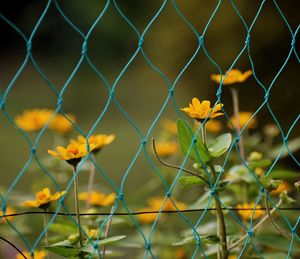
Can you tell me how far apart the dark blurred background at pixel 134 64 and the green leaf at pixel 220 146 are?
807 mm

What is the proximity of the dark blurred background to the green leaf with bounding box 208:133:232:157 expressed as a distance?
2.65 ft

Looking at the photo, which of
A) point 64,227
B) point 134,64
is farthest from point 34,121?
point 134,64

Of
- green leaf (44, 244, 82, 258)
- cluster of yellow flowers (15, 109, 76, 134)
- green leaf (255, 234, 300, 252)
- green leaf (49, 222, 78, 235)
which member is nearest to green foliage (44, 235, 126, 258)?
green leaf (44, 244, 82, 258)

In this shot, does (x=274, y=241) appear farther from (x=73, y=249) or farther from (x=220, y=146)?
(x=73, y=249)

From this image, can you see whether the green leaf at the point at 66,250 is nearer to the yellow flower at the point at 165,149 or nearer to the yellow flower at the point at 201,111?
the yellow flower at the point at 201,111

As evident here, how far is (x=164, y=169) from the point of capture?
5.24 ft

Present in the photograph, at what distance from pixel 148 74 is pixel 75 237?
310 cm

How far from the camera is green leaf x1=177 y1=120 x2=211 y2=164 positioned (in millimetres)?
925

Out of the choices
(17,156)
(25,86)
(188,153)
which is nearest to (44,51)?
(25,86)

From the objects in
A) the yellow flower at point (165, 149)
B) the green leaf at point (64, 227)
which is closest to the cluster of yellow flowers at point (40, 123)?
the yellow flower at point (165, 149)

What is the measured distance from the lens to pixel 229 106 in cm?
199

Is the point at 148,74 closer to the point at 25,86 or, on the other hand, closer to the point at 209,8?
the point at 25,86

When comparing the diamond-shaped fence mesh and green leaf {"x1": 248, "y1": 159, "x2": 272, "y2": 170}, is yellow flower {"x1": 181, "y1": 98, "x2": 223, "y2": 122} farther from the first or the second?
green leaf {"x1": 248, "y1": 159, "x2": 272, "y2": 170}

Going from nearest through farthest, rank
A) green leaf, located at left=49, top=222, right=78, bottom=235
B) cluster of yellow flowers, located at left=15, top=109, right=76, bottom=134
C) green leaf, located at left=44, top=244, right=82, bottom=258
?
green leaf, located at left=44, top=244, right=82, bottom=258 → green leaf, located at left=49, top=222, right=78, bottom=235 → cluster of yellow flowers, located at left=15, top=109, right=76, bottom=134
